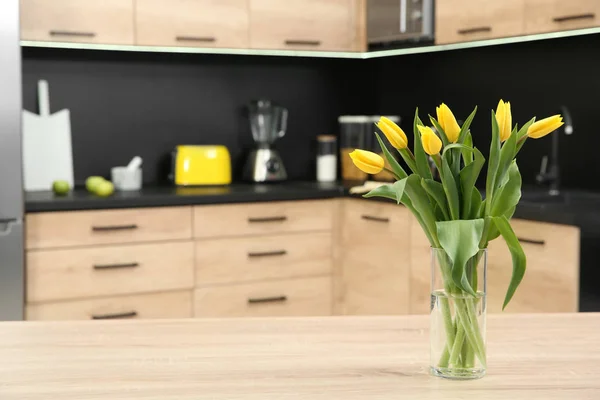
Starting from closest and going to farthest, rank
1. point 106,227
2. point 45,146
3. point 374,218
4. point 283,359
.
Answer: point 283,359 → point 106,227 → point 374,218 → point 45,146

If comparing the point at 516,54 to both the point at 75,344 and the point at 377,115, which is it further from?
the point at 75,344

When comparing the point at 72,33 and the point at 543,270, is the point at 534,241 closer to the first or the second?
the point at 543,270

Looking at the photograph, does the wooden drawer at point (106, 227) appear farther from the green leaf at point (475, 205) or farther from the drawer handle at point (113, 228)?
the green leaf at point (475, 205)

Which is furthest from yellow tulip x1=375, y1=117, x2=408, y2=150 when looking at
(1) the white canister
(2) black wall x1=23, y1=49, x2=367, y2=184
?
(1) the white canister

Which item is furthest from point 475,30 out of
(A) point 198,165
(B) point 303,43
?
(A) point 198,165

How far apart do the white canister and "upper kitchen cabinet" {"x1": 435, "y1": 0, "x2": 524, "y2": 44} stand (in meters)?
0.84

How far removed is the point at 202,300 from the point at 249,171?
2.50 ft

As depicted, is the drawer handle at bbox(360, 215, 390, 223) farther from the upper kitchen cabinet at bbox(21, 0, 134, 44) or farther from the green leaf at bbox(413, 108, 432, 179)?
the green leaf at bbox(413, 108, 432, 179)

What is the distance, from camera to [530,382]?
1.28 meters

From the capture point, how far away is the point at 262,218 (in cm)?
375

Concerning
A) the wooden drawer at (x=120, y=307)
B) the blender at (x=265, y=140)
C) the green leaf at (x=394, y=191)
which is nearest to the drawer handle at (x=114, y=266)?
the wooden drawer at (x=120, y=307)

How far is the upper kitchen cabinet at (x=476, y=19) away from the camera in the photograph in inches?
136

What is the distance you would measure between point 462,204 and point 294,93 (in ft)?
11.0

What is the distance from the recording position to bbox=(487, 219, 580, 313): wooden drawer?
2.84 metres
